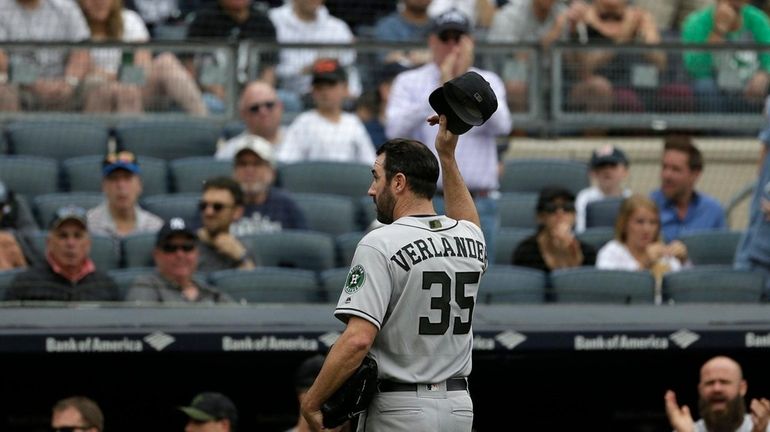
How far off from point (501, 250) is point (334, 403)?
4096 millimetres

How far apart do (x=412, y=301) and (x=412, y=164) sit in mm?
442

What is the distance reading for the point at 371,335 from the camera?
503 centimetres

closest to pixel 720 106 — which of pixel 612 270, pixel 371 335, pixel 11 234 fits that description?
pixel 612 270

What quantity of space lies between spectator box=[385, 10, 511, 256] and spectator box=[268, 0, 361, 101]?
1.52m

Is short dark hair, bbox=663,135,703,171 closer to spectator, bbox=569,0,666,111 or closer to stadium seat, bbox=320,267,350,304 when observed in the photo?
spectator, bbox=569,0,666,111

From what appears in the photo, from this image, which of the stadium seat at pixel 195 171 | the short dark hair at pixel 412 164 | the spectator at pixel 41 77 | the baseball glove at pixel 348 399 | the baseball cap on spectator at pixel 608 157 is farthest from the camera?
the spectator at pixel 41 77

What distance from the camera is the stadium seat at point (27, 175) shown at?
9.48 metres

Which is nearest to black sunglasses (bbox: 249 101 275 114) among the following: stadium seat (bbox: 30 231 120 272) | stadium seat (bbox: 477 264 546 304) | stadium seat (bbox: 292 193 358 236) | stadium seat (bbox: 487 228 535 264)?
stadium seat (bbox: 292 193 358 236)

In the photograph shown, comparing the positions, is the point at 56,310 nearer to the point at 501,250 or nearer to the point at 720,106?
the point at 501,250

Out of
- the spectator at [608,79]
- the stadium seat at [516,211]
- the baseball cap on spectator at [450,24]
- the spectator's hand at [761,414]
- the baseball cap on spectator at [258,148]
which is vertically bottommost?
the spectator's hand at [761,414]

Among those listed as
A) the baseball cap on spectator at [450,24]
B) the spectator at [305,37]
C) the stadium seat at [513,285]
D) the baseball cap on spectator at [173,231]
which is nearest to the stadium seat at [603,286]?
the stadium seat at [513,285]

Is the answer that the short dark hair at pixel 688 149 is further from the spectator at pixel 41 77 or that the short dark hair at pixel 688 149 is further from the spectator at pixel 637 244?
the spectator at pixel 41 77

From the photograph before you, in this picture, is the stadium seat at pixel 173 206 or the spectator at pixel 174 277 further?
the stadium seat at pixel 173 206

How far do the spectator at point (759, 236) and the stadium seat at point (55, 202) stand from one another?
361 centimetres
